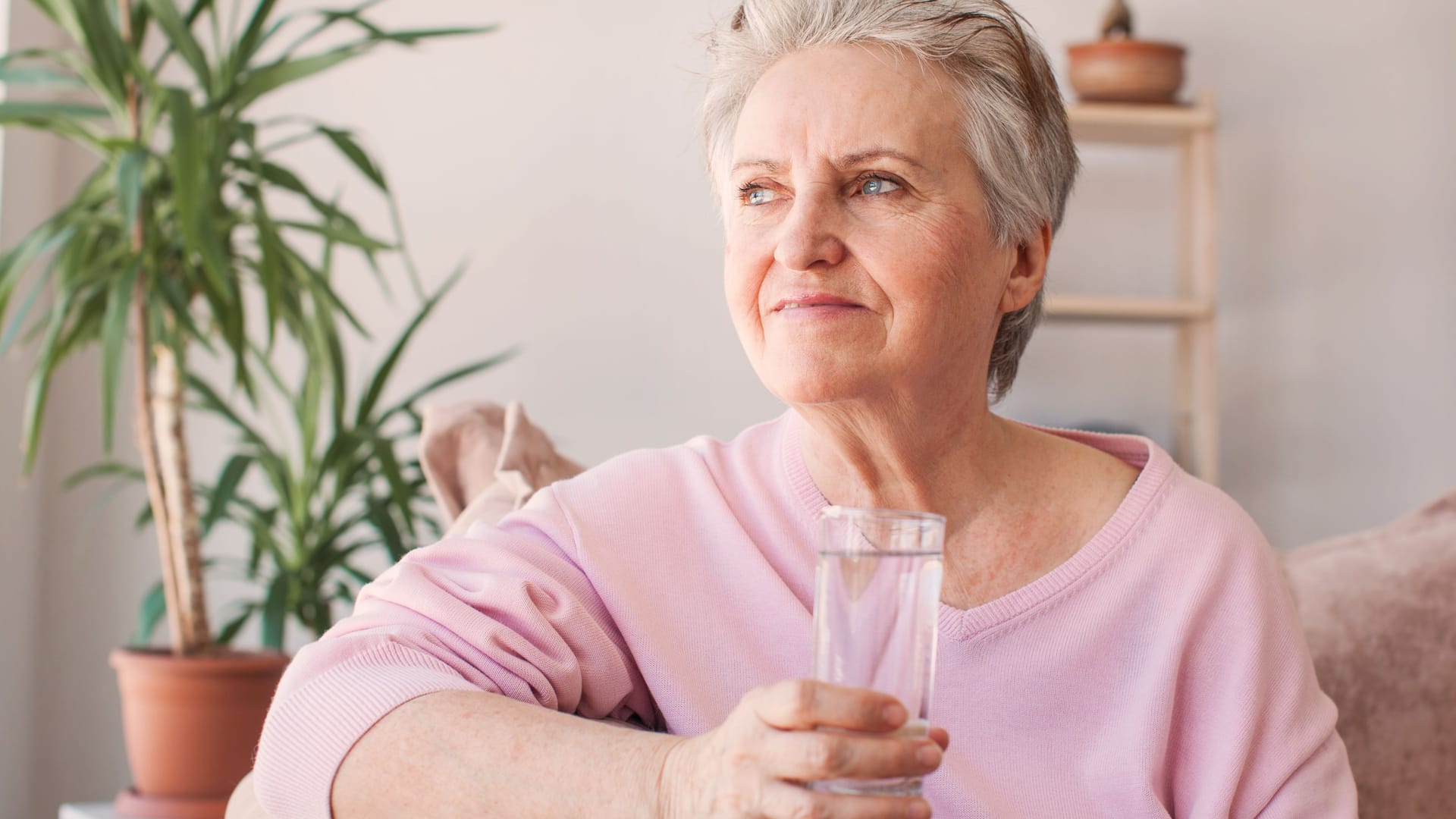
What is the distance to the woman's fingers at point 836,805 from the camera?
78 cm

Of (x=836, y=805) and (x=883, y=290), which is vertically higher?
(x=883, y=290)

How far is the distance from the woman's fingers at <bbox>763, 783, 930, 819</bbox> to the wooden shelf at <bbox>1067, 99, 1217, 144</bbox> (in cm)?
236

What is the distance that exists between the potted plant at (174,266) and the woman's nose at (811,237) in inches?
46.7

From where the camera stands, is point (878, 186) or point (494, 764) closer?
point (494, 764)

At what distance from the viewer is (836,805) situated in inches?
30.7

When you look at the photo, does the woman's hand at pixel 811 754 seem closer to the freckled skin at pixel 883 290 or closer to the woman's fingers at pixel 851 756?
the woman's fingers at pixel 851 756

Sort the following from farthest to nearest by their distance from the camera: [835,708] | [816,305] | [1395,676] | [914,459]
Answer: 1. [1395,676]
2. [914,459]
3. [816,305]
4. [835,708]

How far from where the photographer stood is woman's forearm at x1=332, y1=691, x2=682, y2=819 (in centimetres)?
92

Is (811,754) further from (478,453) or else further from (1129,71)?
(1129,71)

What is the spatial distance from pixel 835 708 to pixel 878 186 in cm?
60

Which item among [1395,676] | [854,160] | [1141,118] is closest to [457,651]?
[854,160]

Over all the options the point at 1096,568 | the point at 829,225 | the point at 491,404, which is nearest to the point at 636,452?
the point at 829,225

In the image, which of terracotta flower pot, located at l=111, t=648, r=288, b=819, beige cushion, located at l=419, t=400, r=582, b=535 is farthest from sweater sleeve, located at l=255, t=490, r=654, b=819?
terracotta flower pot, located at l=111, t=648, r=288, b=819

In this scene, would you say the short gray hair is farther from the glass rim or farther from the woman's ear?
the glass rim
